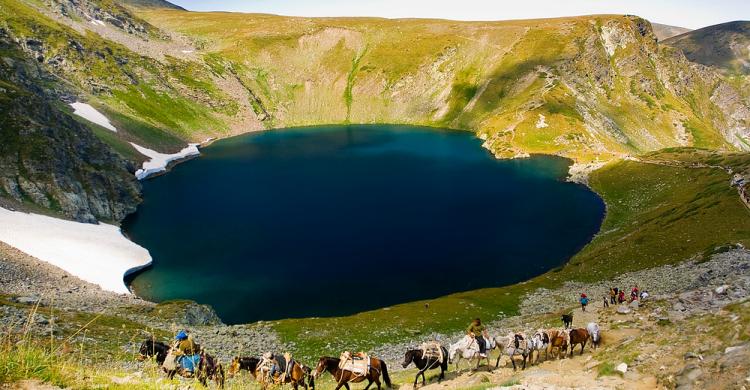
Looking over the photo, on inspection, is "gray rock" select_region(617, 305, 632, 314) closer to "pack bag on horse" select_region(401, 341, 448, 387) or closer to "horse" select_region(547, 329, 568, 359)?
"horse" select_region(547, 329, 568, 359)

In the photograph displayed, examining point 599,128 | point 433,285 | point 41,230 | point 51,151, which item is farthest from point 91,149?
point 599,128

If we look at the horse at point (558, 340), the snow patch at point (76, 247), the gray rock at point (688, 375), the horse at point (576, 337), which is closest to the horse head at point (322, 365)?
the horse at point (558, 340)

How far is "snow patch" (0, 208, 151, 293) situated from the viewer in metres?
61.4

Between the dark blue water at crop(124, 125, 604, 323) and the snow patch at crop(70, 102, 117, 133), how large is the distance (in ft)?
93.4

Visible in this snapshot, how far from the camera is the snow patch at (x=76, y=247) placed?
6141 cm

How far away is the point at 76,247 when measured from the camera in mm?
67812

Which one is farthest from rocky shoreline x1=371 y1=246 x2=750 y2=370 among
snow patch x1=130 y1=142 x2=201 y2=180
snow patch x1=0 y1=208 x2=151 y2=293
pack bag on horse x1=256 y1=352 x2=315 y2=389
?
snow patch x1=130 y1=142 x2=201 y2=180

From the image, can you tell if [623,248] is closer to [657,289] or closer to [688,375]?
[657,289]

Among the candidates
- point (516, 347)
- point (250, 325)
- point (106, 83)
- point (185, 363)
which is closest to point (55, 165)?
point (250, 325)

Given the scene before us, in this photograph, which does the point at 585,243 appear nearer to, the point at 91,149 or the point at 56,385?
the point at 56,385

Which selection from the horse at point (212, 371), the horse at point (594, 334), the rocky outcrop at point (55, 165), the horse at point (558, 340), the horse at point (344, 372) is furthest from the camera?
the rocky outcrop at point (55, 165)

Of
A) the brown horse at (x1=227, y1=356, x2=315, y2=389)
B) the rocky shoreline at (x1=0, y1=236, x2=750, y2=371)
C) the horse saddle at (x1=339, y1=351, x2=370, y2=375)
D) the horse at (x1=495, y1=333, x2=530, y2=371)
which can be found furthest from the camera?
the rocky shoreline at (x1=0, y1=236, x2=750, y2=371)

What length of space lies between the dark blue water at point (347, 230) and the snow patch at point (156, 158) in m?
4.45

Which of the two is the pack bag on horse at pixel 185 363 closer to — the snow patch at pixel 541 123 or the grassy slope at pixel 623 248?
the grassy slope at pixel 623 248
